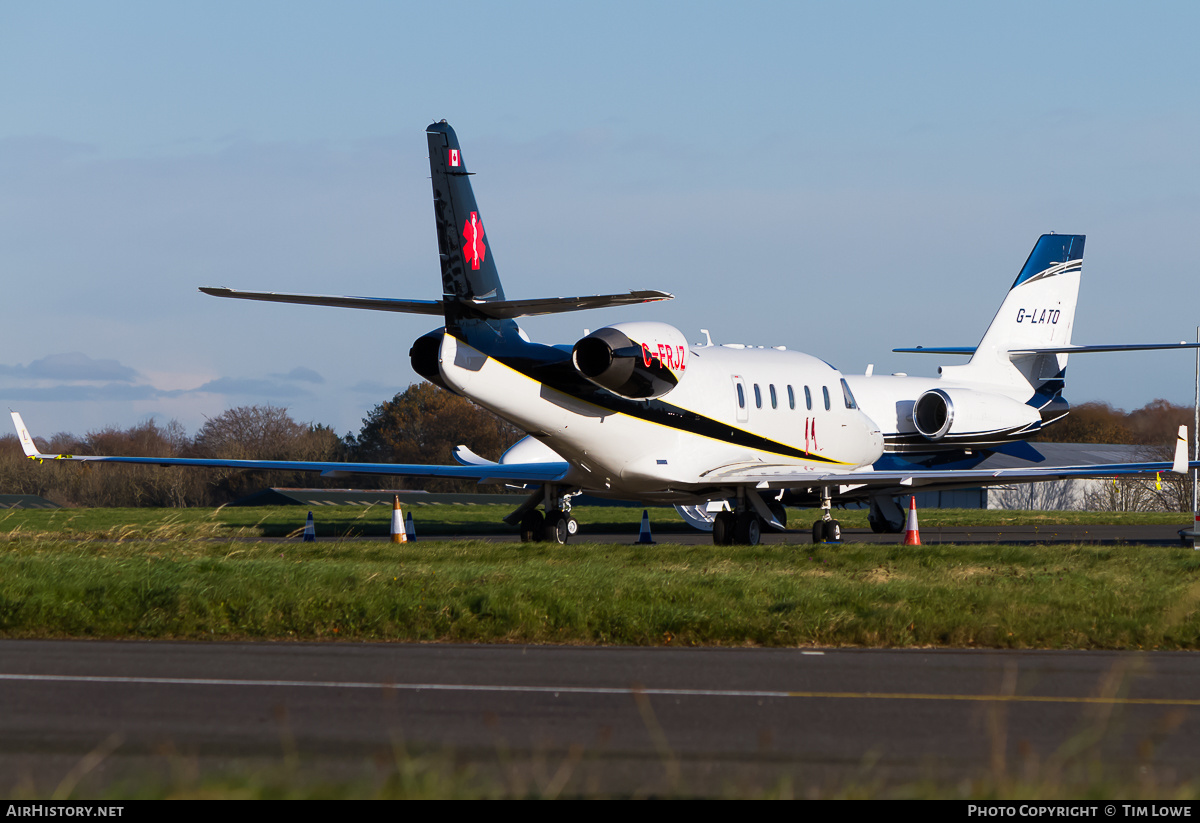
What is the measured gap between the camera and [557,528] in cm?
2530

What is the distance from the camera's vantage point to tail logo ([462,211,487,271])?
849 inches

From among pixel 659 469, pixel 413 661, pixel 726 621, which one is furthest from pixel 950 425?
pixel 413 661

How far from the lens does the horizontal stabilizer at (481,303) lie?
17.2 metres

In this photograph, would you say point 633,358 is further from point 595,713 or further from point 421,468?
point 595,713

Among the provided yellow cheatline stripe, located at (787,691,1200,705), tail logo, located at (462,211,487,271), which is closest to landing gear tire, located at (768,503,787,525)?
tail logo, located at (462,211,487,271)

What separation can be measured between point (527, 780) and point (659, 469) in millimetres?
18725

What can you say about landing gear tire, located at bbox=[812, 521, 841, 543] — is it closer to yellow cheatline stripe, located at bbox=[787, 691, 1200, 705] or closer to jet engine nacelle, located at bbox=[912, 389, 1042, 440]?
jet engine nacelle, located at bbox=[912, 389, 1042, 440]

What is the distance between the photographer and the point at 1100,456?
7762cm

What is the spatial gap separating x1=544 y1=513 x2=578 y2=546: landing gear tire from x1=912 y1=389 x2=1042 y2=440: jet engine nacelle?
11.2m

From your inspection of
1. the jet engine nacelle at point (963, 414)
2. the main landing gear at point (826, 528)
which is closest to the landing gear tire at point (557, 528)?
the main landing gear at point (826, 528)

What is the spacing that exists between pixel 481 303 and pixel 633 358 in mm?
3026

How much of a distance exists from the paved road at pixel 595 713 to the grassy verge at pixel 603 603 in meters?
0.87

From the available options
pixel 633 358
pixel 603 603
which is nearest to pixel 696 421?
pixel 633 358
